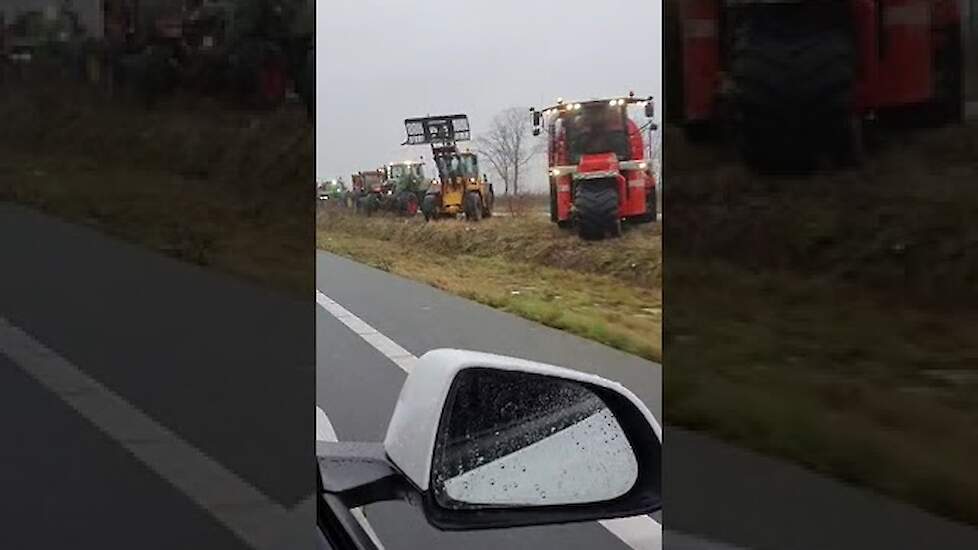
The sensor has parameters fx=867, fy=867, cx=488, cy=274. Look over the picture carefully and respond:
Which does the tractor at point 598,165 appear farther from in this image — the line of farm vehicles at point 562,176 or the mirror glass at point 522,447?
the mirror glass at point 522,447

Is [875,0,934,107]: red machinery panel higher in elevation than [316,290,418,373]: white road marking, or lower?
higher

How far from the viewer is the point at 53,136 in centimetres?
153

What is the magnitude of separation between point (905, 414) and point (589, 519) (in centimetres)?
61

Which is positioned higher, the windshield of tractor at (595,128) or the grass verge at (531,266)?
the windshield of tractor at (595,128)

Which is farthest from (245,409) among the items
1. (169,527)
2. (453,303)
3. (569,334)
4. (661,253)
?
(661,253)

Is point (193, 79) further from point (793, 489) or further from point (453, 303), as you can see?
point (793, 489)

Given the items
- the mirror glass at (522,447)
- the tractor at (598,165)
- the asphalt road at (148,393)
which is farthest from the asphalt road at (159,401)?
the tractor at (598,165)

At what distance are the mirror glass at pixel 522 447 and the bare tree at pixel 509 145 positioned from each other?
1.20 feet

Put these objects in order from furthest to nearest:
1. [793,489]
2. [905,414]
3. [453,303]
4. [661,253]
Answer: [453,303], [661,253], [793,489], [905,414]

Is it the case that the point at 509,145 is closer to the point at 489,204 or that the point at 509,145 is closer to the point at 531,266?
the point at 489,204

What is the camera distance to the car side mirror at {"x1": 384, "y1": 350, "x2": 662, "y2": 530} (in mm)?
1597

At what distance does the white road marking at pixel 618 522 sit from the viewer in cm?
158

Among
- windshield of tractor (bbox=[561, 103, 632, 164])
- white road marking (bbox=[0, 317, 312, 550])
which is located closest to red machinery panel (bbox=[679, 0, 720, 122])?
windshield of tractor (bbox=[561, 103, 632, 164])

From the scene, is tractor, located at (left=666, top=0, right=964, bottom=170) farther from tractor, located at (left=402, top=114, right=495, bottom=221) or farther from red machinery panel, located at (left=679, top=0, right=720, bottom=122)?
tractor, located at (left=402, top=114, right=495, bottom=221)
